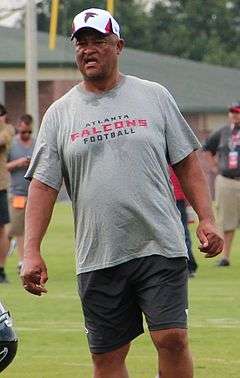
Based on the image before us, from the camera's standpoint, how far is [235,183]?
19062 millimetres

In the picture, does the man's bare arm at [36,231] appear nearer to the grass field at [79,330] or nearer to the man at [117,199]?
the man at [117,199]

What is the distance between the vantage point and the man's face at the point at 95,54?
24.4ft

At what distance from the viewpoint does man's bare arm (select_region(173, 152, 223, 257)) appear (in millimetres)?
7590

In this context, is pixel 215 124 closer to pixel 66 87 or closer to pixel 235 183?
pixel 66 87

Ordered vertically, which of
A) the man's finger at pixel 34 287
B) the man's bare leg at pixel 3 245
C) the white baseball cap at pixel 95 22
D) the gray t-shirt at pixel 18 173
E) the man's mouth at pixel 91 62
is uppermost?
the white baseball cap at pixel 95 22

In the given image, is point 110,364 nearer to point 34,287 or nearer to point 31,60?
point 34,287

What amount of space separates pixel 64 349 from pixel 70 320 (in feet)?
6.21

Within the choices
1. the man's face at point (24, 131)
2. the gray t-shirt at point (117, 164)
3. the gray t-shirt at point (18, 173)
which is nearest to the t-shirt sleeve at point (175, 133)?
the gray t-shirt at point (117, 164)

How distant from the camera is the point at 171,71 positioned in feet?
187

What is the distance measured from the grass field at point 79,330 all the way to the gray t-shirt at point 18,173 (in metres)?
1.00

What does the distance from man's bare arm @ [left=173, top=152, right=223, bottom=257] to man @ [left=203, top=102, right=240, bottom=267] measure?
10.8 metres

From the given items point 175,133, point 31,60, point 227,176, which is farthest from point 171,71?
point 175,133

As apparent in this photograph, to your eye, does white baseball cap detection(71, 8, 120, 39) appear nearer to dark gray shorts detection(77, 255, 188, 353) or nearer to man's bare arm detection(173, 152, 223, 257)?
man's bare arm detection(173, 152, 223, 257)

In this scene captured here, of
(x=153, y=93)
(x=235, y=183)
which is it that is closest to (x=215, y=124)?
(x=235, y=183)
